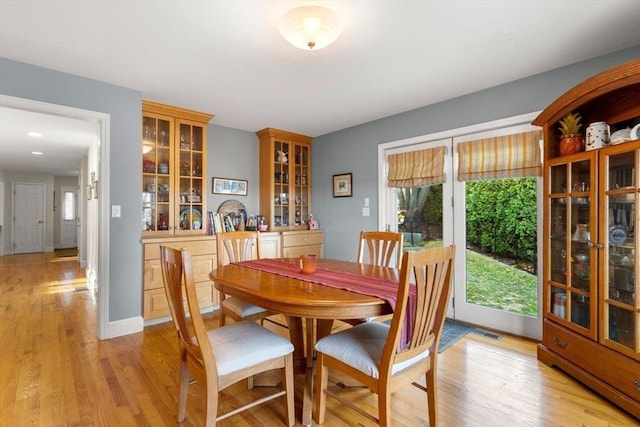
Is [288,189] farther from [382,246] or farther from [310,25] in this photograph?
[310,25]

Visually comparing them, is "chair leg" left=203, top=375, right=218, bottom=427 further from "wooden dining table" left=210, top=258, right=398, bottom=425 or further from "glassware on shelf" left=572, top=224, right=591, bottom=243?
"glassware on shelf" left=572, top=224, right=591, bottom=243

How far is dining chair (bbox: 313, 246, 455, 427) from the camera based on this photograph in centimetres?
131

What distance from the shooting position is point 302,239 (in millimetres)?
4270

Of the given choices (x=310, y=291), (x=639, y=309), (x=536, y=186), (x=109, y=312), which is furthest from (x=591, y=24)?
(x=109, y=312)

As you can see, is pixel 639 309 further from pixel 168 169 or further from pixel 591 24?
pixel 168 169

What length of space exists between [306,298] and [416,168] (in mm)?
2472

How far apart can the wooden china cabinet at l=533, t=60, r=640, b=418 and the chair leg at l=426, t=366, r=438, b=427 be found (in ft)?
3.66

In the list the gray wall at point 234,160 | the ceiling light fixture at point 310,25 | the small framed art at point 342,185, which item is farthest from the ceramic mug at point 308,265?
the gray wall at point 234,160

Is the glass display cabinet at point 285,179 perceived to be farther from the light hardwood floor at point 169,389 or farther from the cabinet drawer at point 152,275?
the light hardwood floor at point 169,389

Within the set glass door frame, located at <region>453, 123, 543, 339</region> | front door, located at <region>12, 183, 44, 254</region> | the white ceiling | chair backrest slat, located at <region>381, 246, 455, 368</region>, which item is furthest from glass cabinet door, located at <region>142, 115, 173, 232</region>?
front door, located at <region>12, 183, 44, 254</region>

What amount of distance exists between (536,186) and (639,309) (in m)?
1.29

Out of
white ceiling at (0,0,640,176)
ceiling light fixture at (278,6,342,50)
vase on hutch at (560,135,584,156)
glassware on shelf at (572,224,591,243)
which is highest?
white ceiling at (0,0,640,176)

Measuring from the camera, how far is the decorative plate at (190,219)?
3641 millimetres

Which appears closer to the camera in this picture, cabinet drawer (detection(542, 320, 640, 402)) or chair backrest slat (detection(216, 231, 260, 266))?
cabinet drawer (detection(542, 320, 640, 402))
